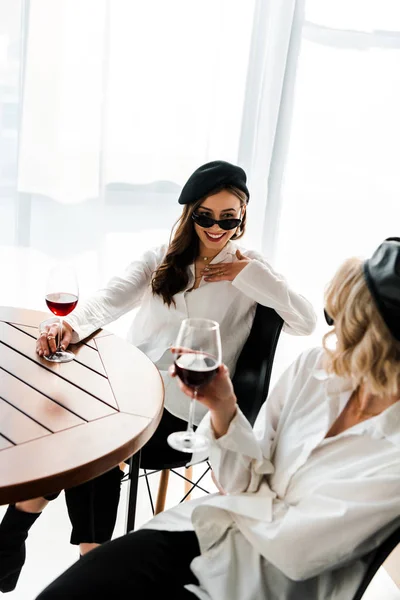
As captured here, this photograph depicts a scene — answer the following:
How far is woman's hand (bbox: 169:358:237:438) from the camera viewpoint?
1.41 metres

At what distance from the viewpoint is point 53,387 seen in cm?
166

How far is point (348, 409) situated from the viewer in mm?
1499

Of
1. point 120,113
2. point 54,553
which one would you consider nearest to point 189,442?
point 54,553

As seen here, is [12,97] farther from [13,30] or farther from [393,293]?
[393,293]

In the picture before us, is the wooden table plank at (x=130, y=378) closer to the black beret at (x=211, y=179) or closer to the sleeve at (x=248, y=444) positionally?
the sleeve at (x=248, y=444)

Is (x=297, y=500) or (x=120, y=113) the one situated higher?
(x=120, y=113)

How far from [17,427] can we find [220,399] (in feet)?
1.47

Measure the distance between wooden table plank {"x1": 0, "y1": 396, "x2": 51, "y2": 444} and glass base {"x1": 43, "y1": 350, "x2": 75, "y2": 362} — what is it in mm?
308

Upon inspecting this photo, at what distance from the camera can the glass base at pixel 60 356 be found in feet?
5.99

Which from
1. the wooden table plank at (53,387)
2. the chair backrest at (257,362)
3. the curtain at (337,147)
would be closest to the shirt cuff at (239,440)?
the wooden table plank at (53,387)

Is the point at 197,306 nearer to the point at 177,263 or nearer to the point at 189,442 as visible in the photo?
the point at 177,263

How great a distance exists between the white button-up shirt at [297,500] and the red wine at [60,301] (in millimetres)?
528

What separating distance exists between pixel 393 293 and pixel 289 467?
469 millimetres

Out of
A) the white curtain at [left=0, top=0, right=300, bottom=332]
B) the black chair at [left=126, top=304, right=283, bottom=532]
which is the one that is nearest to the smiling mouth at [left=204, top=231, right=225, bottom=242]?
the black chair at [left=126, top=304, right=283, bottom=532]
